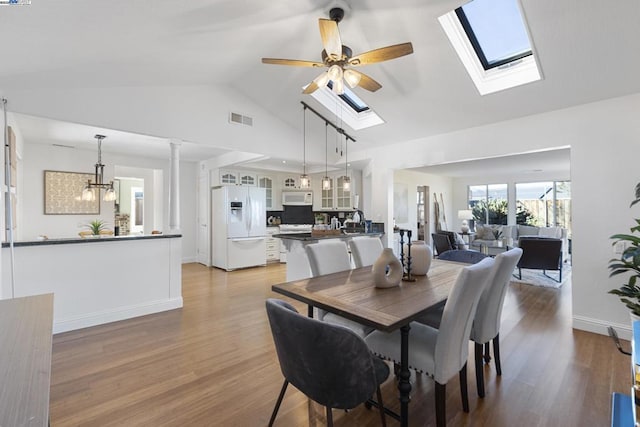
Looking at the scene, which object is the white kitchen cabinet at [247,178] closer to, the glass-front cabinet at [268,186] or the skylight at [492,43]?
the glass-front cabinet at [268,186]

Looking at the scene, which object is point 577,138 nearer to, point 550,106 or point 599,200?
point 550,106

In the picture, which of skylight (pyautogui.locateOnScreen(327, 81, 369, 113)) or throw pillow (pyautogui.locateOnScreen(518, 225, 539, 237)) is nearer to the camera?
skylight (pyautogui.locateOnScreen(327, 81, 369, 113))

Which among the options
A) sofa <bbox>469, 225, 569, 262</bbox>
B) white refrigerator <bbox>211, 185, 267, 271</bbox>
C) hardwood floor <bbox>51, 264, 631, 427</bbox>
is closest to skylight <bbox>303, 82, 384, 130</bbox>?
white refrigerator <bbox>211, 185, 267, 271</bbox>

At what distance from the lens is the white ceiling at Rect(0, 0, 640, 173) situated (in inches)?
79.2

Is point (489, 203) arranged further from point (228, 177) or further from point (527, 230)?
point (228, 177)

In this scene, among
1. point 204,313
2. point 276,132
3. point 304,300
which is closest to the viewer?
point 304,300

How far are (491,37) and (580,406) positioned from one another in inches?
126

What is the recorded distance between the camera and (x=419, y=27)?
8.90 feet

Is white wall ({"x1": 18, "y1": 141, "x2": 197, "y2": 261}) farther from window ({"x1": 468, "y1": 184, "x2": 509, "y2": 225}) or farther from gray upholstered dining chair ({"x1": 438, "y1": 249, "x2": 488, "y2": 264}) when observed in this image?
window ({"x1": 468, "y1": 184, "x2": 509, "y2": 225})

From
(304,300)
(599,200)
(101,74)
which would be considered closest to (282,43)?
(101,74)

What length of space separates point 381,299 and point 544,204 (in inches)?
347

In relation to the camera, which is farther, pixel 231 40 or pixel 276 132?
pixel 276 132

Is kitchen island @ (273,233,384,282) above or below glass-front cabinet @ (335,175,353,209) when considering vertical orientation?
below

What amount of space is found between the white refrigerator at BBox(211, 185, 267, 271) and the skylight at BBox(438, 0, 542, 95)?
4.75 metres
